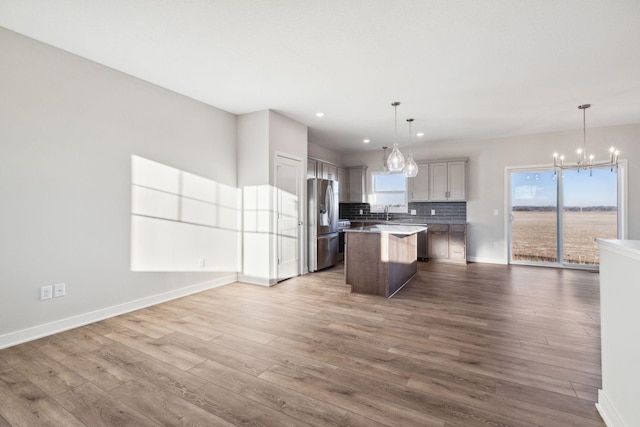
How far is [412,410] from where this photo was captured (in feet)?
5.78

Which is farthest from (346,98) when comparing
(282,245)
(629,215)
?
(629,215)

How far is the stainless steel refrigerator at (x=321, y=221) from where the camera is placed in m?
5.55

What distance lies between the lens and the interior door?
485 centimetres

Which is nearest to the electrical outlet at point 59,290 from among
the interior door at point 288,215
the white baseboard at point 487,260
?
the interior door at point 288,215

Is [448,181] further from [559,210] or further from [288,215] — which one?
[288,215]

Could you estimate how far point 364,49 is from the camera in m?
2.87

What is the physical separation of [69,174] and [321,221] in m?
3.68

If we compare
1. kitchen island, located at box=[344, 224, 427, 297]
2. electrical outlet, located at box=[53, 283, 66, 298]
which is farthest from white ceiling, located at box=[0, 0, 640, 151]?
electrical outlet, located at box=[53, 283, 66, 298]

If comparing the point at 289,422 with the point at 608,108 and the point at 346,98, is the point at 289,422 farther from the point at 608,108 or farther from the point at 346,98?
the point at 608,108

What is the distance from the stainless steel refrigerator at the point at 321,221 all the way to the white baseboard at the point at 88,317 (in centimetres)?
193

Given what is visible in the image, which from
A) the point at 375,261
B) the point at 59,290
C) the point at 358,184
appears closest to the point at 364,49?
the point at 375,261

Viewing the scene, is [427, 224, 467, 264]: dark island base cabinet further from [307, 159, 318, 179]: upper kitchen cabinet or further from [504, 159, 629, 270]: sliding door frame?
[307, 159, 318, 179]: upper kitchen cabinet

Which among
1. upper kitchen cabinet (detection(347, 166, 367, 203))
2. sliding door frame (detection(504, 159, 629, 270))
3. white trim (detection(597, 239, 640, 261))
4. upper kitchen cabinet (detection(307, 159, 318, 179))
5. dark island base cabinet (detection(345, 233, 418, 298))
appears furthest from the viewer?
upper kitchen cabinet (detection(347, 166, 367, 203))

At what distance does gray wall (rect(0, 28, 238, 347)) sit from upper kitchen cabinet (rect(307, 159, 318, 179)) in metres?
2.60
